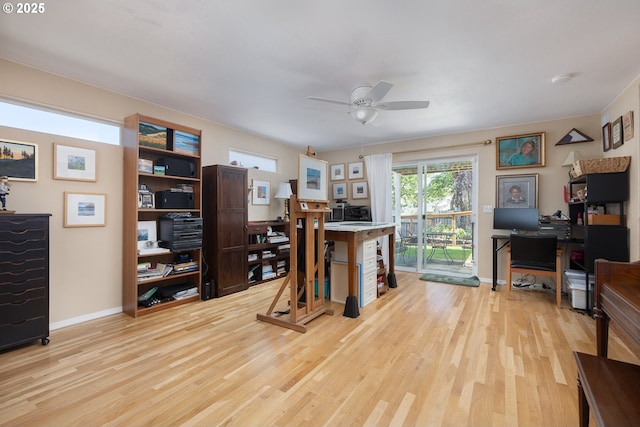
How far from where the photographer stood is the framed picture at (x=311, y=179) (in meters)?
2.76

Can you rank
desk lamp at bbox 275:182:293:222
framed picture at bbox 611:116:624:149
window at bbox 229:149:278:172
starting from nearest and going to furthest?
1. framed picture at bbox 611:116:624:149
2. window at bbox 229:149:278:172
3. desk lamp at bbox 275:182:293:222

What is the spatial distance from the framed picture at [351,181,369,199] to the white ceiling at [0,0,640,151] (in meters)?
2.35

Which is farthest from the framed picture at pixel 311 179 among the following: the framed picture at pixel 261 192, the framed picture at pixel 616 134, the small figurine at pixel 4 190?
the framed picture at pixel 616 134

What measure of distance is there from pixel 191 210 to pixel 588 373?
368 centimetres

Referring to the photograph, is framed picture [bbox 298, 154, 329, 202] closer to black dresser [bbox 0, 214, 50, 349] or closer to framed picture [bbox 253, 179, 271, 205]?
framed picture [bbox 253, 179, 271, 205]

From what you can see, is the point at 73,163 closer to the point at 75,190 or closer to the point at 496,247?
the point at 75,190

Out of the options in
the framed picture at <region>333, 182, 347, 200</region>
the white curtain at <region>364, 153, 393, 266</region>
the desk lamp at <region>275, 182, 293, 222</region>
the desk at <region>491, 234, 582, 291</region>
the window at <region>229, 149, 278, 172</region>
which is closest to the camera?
the desk at <region>491, 234, 582, 291</region>

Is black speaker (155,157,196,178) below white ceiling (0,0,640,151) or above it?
below

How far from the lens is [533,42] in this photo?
85.0 inches

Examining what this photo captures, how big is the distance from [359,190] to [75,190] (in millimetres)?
4375

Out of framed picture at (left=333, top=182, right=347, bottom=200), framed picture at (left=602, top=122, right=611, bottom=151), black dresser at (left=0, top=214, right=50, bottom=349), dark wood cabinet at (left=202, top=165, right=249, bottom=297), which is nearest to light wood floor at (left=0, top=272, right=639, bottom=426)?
black dresser at (left=0, top=214, right=50, bottom=349)

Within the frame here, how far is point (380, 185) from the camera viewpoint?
5371 mm

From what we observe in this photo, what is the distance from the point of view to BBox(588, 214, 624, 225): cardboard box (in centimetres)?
301

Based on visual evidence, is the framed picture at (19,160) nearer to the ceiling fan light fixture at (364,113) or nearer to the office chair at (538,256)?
the ceiling fan light fixture at (364,113)
